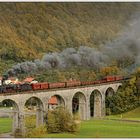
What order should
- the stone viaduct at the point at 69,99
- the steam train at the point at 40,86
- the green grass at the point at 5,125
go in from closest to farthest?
the steam train at the point at 40,86 → the stone viaduct at the point at 69,99 → the green grass at the point at 5,125

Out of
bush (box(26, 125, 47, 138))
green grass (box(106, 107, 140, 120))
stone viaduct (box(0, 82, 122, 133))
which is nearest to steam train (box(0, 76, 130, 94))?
stone viaduct (box(0, 82, 122, 133))

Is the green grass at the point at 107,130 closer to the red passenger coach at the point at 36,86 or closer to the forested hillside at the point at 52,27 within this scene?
the red passenger coach at the point at 36,86

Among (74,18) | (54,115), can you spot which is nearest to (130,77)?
(74,18)

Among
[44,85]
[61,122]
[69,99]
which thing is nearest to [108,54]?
[69,99]

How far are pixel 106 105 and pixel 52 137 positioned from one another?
6.19 metres

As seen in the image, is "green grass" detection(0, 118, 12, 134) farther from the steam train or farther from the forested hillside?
the forested hillside

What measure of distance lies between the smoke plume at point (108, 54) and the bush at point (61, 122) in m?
5.67

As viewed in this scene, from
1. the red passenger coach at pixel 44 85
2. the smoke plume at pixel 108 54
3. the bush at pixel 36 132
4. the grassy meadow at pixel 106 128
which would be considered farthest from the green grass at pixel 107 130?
the smoke plume at pixel 108 54

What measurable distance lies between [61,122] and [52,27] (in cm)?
914

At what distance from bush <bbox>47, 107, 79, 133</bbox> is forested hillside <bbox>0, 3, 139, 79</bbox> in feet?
17.6

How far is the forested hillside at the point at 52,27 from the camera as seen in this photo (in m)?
31.5

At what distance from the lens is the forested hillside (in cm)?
3145

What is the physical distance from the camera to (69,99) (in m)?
27.8

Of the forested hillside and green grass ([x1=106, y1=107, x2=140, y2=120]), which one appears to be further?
the forested hillside
